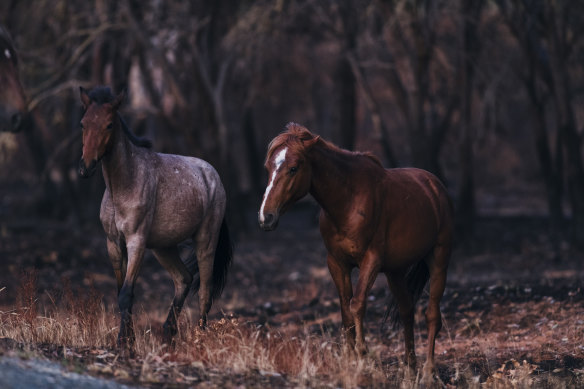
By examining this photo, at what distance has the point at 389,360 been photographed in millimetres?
8812

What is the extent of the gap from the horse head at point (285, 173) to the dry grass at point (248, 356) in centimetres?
107

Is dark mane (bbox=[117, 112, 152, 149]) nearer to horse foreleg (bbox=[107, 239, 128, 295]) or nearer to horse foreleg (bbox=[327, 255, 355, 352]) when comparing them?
horse foreleg (bbox=[107, 239, 128, 295])

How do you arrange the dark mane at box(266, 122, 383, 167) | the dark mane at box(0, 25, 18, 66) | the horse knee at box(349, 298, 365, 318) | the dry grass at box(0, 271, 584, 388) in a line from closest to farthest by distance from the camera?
the dry grass at box(0, 271, 584, 388) → the dark mane at box(266, 122, 383, 167) → the horse knee at box(349, 298, 365, 318) → the dark mane at box(0, 25, 18, 66)

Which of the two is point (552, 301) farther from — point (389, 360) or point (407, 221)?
point (407, 221)

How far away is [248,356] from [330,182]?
1550 mm

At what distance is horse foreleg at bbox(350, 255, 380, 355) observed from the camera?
684cm

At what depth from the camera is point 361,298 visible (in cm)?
682

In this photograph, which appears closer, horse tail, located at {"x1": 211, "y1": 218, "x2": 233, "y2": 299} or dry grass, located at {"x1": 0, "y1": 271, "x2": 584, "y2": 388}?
dry grass, located at {"x1": 0, "y1": 271, "x2": 584, "y2": 388}

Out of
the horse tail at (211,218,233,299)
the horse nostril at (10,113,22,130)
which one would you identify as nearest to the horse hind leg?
the horse tail at (211,218,233,299)

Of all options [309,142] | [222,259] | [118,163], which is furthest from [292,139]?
[222,259]

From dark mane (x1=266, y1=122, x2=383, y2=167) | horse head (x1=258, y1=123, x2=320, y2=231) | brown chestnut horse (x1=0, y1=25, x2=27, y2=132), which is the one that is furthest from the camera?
brown chestnut horse (x1=0, y1=25, x2=27, y2=132)

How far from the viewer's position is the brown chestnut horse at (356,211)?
6660 millimetres

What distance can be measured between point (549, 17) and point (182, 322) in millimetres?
12686

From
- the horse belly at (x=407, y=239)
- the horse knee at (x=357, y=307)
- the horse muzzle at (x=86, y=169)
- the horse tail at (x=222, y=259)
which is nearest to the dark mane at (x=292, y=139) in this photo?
the horse belly at (x=407, y=239)
